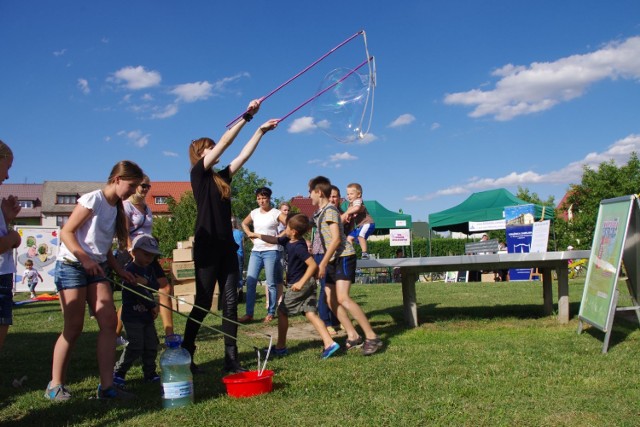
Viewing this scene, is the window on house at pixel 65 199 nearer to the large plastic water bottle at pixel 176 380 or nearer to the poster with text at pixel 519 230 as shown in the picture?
the poster with text at pixel 519 230

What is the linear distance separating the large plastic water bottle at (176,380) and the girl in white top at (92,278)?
39 cm

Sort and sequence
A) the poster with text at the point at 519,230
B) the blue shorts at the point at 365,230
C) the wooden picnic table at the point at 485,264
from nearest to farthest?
the wooden picnic table at the point at 485,264 → the blue shorts at the point at 365,230 → the poster with text at the point at 519,230

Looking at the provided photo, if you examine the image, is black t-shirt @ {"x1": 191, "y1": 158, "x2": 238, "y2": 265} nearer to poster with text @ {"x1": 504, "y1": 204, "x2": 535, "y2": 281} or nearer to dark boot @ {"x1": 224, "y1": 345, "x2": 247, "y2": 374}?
dark boot @ {"x1": 224, "y1": 345, "x2": 247, "y2": 374}

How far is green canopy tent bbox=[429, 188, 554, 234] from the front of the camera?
20.7 meters

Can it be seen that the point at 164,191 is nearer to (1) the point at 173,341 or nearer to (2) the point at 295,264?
(2) the point at 295,264

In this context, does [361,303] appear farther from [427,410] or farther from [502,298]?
[427,410]

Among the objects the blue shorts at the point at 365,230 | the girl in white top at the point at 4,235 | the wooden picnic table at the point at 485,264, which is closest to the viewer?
the girl in white top at the point at 4,235

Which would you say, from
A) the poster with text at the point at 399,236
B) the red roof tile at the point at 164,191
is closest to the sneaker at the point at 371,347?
the poster with text at the point at 399,236

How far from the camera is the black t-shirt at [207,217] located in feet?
15.0

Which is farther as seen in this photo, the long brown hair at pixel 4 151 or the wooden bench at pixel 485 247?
the wooden bench at pixel 485 247

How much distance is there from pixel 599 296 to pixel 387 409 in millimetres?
3222

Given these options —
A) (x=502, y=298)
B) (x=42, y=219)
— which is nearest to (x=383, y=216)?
(x=502, y=298)

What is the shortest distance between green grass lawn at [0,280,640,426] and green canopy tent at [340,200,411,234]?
16209 mm

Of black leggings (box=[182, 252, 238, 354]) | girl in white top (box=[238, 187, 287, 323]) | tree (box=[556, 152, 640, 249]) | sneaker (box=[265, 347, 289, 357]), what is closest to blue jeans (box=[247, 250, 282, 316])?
girl in white top (box=[238, 187, 287, 323])
